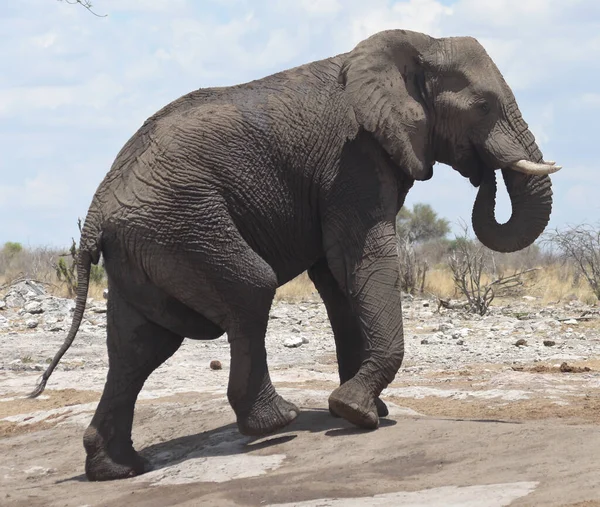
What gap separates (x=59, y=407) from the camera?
1032cm

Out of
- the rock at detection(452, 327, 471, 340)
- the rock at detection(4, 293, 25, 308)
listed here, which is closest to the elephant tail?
the rock at detection(452, 327, 471, 340)

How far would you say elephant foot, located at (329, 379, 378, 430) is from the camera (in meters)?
7.17

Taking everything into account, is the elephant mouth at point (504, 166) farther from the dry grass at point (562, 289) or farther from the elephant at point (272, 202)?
the dry grass at point (562, 289)

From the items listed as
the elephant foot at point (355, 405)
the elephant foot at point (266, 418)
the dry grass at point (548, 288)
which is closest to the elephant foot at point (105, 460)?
the elephant foot at point (266, 418)

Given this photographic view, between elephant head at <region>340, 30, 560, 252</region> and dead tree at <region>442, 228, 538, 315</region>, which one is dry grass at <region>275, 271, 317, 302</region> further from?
elephant head at <region>340, 30, 560, 252</region>

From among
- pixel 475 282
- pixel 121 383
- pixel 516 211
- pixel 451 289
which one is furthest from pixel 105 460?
pixel 451 289

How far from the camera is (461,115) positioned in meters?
7.74

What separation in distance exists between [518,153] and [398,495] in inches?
113

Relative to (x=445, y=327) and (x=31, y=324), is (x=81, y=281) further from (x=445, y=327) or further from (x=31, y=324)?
(x=31, y=324)

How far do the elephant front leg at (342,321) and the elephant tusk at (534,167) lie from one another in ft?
4.89

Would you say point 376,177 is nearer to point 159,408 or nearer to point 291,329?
point 159,408

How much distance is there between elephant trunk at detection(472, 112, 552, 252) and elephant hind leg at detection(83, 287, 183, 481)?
2.37 m

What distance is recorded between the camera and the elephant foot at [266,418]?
7246 mm

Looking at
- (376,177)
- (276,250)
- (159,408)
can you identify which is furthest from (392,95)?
(159,408)
